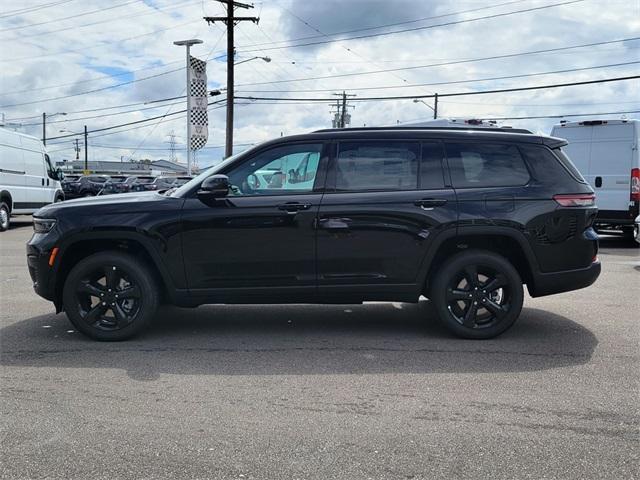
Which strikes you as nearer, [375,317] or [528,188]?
[528,188]

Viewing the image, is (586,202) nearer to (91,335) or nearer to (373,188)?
(373,188)

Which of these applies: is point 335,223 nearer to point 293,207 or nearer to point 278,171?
point 293,207

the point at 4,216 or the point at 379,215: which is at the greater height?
the point at 379,215

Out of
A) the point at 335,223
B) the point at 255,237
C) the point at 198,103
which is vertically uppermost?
the point at 198,103

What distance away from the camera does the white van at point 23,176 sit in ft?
53.7

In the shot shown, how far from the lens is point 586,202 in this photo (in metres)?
5.37

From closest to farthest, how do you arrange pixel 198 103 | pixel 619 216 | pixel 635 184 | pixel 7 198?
pixel 635 184 < pixel 619 216 < pixel 7 198 < pixel 198 103

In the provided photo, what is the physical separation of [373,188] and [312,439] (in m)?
2.53

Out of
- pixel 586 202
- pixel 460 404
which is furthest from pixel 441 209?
pixel 460 404

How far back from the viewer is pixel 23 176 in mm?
17359

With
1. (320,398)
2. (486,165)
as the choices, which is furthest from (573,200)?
(320,398)

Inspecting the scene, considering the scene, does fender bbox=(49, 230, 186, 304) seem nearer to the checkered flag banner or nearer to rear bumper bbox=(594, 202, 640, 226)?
rear bumper bbox=(594, 202, 640, 226)

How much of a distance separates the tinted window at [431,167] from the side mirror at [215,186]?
1767mm

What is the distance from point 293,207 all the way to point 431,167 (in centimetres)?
133
